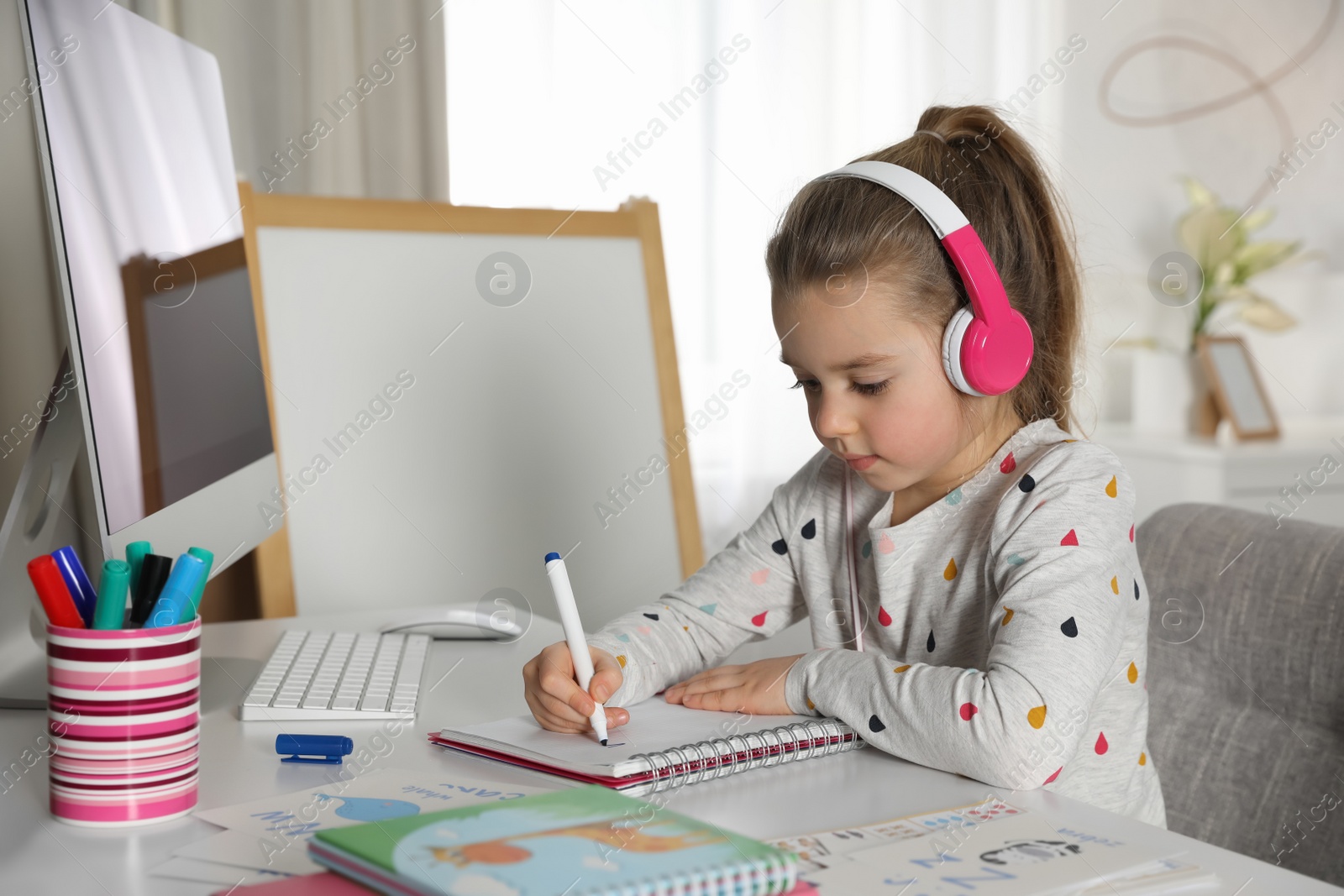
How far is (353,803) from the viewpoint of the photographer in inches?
25.3

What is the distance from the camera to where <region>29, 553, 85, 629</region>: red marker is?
0.62 meters

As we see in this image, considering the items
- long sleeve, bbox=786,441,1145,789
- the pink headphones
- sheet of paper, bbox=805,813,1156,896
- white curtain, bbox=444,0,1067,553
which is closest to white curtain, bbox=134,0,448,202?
white curtain, bbox=444,0,1067,553

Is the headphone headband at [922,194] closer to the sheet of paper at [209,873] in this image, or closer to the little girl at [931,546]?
the little girl at [931,546]

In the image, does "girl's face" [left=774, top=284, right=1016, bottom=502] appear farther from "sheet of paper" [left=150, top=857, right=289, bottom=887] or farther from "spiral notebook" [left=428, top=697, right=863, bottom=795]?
"sheet of paper" [left=150, top=857, right=289, bottom=887]

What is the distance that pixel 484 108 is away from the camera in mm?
2496

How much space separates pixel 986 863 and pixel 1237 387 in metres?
2.48

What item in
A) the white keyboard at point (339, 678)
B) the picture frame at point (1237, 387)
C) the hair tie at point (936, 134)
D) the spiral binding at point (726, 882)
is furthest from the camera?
the picture frame at point (1237, 387)

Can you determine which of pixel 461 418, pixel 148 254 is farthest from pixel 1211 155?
pixel 148 254

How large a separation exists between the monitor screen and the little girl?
0.34 metres

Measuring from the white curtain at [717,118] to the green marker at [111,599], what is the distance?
6.38ft

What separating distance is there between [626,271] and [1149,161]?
6.08 feet

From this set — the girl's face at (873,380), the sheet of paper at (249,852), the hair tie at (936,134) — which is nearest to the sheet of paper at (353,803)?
the sheet of paper at (249,852)

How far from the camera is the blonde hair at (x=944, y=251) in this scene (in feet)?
2.91

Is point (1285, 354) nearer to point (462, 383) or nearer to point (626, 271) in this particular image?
point (626, 271)
